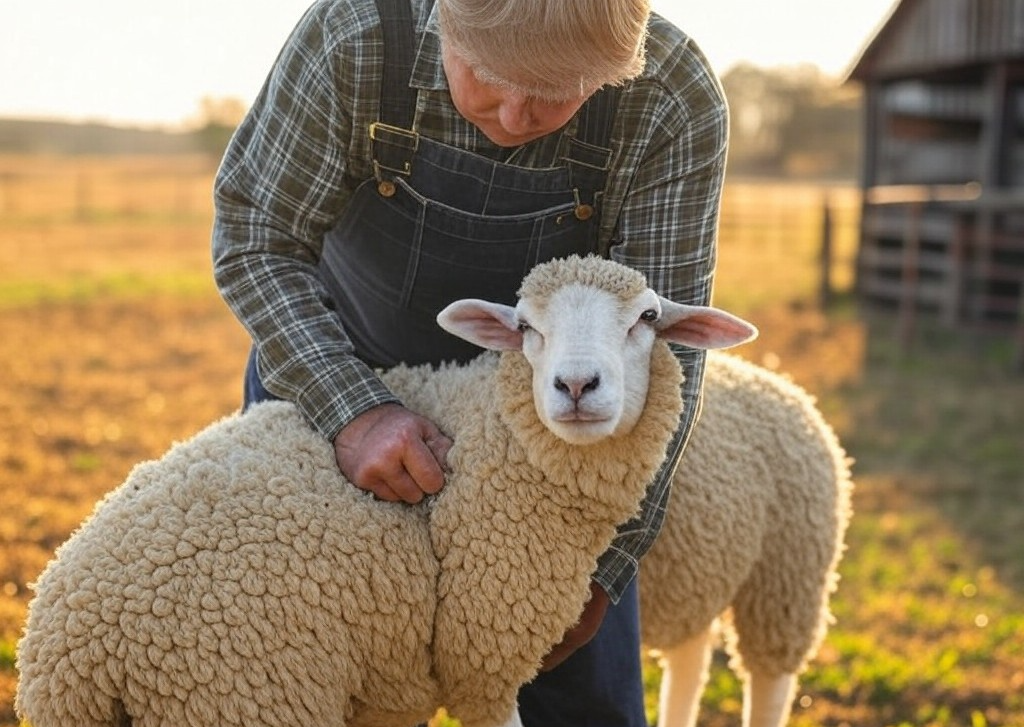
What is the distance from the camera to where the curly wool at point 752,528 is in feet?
10.0

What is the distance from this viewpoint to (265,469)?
235cm

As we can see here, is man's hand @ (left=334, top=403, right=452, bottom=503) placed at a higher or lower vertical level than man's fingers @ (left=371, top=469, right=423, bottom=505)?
higher

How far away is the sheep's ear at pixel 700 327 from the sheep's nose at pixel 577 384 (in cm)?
31

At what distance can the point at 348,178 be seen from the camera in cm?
256

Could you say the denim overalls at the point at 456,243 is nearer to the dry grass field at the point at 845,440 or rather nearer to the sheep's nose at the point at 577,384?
the sheep's nose at the point at 577,384

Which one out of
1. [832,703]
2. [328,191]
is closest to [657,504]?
[328,191]

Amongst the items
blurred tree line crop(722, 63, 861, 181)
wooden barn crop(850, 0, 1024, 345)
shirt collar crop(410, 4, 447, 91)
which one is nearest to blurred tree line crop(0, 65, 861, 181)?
blurred tree line crop(722, 63, 861, 181)

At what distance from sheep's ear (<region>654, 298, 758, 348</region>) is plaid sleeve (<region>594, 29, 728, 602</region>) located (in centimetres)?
10

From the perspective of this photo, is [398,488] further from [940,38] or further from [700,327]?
[940,38]

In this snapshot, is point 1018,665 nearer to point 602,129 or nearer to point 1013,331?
point 602,129

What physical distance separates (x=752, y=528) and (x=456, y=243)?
1.23 metres

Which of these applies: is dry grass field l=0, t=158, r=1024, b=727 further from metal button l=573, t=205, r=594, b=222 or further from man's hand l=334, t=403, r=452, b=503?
metal button l=573, t=205, r=594, b=222

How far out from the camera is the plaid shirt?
7.91 ft

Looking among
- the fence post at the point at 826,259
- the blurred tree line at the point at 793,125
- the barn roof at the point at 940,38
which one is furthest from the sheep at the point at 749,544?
the blurred tree line at the point at 793,125
